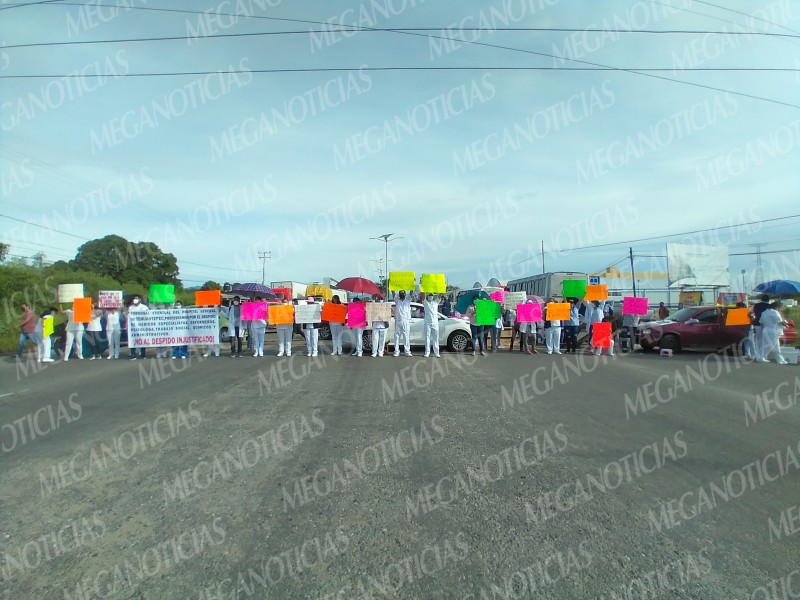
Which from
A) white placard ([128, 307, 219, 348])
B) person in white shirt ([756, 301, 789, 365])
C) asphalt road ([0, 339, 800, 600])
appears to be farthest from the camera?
white placard ([128, 307, 219, 348])

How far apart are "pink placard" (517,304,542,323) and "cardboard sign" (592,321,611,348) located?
163 centimetres

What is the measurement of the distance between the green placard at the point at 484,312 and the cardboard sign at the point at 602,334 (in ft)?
10.6

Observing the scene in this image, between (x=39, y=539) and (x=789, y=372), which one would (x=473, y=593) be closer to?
(x=39, y=539)

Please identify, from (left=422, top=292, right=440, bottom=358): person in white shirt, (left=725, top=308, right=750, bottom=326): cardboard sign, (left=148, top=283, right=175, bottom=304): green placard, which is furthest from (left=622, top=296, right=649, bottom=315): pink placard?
(left=148, top=283, right=175, bottom=304): green placard

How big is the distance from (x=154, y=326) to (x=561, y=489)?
43.2 ft

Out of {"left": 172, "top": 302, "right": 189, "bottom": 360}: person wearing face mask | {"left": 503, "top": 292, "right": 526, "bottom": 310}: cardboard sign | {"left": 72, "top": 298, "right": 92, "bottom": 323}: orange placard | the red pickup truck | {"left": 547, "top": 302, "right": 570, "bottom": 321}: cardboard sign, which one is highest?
{"left": 72, "top": 298, "right": 92, "bottom": 323}: orange placard

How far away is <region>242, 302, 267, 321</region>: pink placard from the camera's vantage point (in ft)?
47.3

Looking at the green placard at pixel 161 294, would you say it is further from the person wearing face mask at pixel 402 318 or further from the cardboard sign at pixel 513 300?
the cardboard sign at pixel 513 300

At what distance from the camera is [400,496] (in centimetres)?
400

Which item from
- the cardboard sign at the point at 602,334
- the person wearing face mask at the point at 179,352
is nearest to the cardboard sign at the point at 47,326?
the person wearing face mask at the point at 179,352

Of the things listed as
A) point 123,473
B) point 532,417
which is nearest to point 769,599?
point 532,417

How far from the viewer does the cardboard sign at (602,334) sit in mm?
15023

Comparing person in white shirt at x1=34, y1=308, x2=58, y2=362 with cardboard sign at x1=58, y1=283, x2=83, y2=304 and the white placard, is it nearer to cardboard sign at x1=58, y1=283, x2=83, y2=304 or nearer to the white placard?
the white placard

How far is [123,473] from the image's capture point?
4.55m
